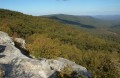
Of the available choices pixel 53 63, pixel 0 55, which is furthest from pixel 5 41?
pixel 53 63

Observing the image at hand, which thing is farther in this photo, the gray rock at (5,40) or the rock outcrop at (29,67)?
the gray rock at (5,40)

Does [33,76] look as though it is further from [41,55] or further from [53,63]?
[41,55]

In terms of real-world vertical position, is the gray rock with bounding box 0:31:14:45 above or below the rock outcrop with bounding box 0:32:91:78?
above

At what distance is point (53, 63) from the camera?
2170 cm

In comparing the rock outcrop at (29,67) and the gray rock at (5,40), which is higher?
the gray rock at (5,40)

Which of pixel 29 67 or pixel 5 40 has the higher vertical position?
pixel 5 40

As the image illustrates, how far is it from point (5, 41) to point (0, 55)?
6.63m

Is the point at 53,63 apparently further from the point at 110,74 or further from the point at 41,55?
the point at 110,74

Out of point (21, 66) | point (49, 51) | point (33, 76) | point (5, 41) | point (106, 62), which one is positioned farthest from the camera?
point (5, 41)

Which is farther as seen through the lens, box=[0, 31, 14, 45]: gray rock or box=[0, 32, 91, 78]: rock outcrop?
box=[0, 31, 14, 45]: gray rock

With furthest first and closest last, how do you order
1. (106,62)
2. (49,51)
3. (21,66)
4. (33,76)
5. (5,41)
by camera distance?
(5,41) < (49,51) < (106,62) < (21,66) < (33,76)

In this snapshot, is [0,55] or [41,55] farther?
[41,55]

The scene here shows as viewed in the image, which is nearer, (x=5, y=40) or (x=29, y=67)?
(x=29, y=67)

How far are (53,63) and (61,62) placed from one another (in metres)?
1.06
